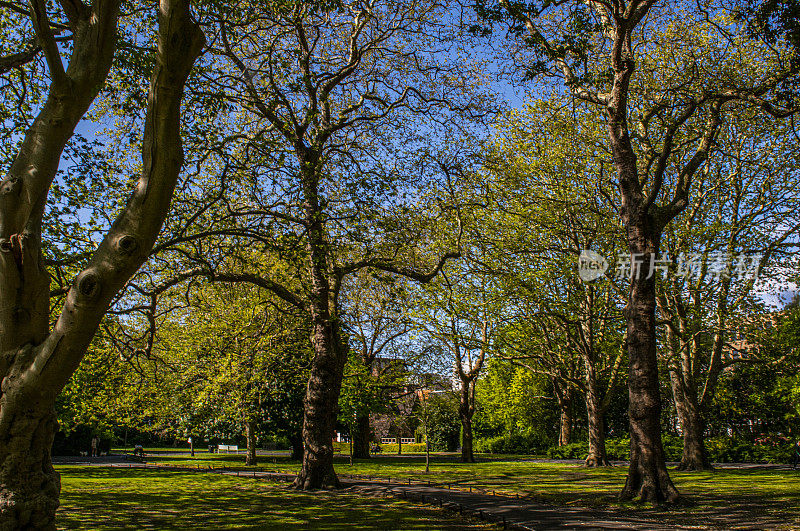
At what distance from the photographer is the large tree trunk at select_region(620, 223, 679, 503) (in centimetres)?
1182

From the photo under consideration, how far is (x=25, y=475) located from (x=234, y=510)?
688 cm

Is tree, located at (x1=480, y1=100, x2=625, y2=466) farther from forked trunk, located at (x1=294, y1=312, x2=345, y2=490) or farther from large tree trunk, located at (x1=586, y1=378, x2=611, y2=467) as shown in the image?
forked trunk, located at (x1=294, y1=312, x2=345, y2=490)

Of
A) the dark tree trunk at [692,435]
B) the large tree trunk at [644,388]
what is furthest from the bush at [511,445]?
the large tree trunk at [644,388]

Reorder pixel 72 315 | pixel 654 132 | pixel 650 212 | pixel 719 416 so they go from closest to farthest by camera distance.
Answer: pixel 72 315, pixel 650 212, pixel 654 132, pixel 719 416

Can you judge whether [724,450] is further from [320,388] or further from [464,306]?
[320,388]

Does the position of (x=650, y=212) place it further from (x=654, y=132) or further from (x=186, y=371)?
(x=186, y=371)

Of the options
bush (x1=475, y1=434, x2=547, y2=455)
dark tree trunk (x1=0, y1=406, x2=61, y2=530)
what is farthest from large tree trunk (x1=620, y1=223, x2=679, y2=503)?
bush (x1=475, y1=434, x2=547, y2=455)

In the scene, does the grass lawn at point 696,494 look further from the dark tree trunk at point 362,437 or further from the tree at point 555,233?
the dark tree trunk at point 362,437

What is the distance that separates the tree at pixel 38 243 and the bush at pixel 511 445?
42.5 m

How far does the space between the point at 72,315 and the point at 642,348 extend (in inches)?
465

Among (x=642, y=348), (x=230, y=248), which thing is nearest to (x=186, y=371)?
(x=230, y=248)

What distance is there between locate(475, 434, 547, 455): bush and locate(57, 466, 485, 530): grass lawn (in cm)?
3114

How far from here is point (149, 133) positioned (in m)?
5.50

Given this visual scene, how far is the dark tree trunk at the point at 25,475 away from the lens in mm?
5688
